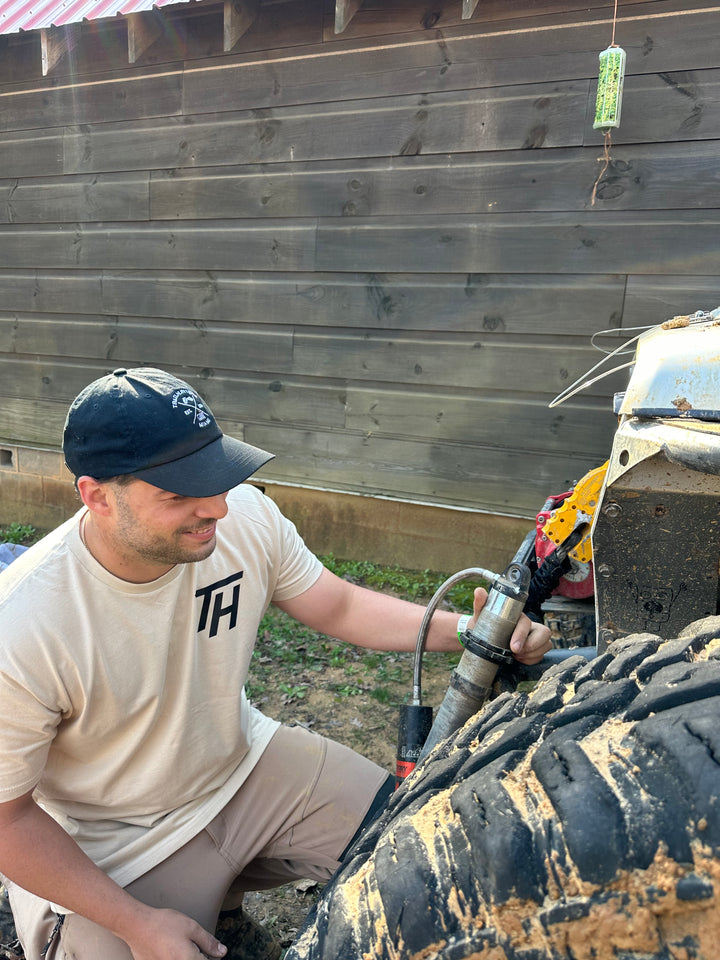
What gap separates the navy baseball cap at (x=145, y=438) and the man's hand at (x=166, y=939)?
89 centimetres

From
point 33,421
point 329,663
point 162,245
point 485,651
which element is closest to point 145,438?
point 485,651

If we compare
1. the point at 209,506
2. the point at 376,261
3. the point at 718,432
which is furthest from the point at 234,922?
the point at 376,261

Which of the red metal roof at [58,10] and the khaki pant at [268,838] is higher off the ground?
the red metal roof at [58,10]

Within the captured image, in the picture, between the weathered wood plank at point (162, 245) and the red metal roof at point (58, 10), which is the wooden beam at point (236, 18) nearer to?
the red metal roof at point (58, 10)

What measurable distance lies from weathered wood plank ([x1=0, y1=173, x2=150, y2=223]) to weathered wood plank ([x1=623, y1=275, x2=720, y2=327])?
3.31 metres

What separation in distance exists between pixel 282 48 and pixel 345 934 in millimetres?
4811

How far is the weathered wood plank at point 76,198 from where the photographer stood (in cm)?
527

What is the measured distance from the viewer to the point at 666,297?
3.88 meters

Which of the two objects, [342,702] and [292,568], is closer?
[292,568]

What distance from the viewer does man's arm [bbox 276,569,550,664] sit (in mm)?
2061

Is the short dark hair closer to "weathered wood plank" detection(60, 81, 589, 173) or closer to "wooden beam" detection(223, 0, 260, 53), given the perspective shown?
"weathered wood plank" detection(60, 81, 589, 173)

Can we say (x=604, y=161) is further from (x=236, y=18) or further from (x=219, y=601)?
(x=219, y=601)

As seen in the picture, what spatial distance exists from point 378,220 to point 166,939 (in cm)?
391

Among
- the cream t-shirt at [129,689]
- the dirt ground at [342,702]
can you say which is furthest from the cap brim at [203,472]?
the dirt ground at [342,702]
